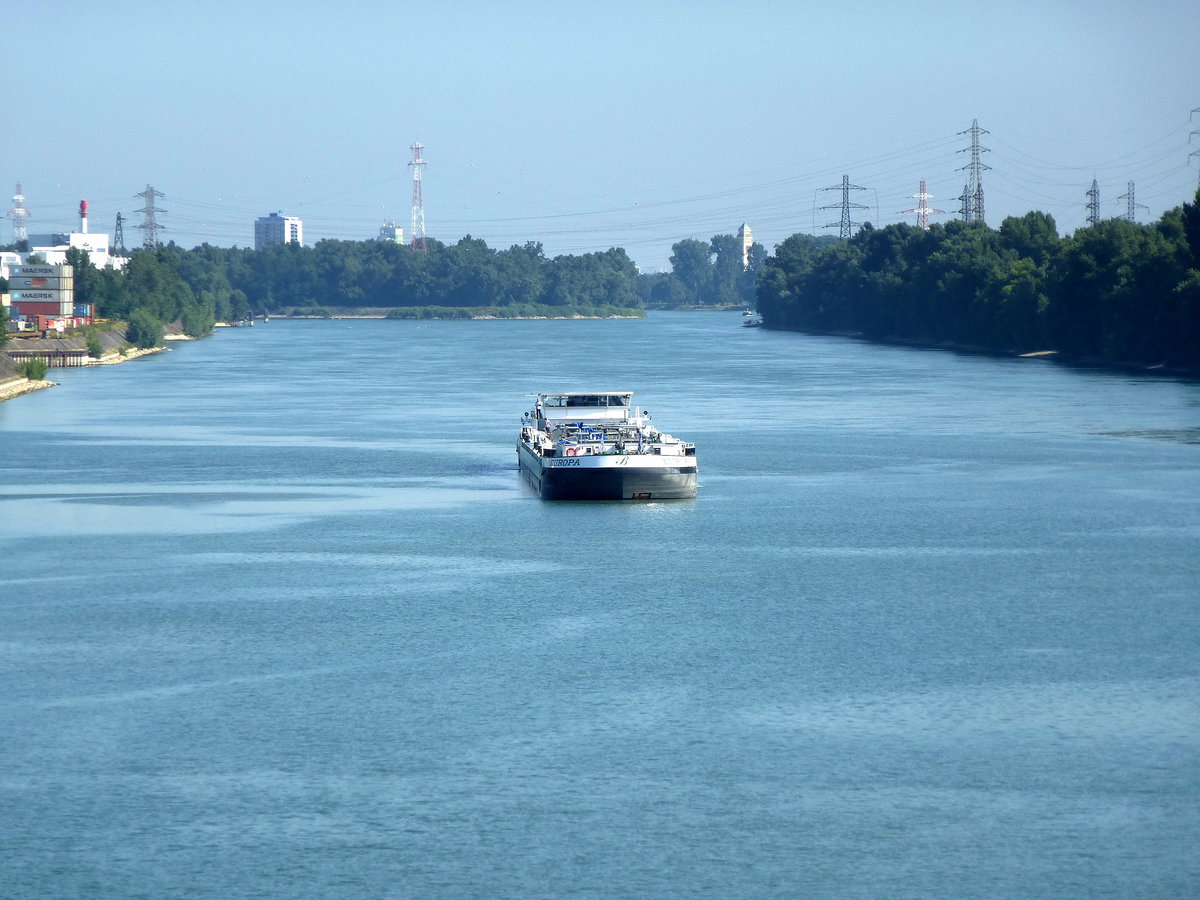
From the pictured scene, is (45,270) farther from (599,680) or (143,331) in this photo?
(599,680)

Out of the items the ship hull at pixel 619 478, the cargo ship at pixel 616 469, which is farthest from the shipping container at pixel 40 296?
the ship hull at pixel 619 478

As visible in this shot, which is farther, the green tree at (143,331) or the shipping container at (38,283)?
the green tree at (143,331)

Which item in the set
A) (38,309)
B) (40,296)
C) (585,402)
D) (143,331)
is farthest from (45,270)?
(585,402)

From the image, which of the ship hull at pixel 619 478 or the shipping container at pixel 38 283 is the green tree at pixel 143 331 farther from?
the ship hull at pixel 619 478

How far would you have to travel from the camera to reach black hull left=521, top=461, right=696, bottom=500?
52.4m

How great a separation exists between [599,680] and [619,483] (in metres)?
22.3

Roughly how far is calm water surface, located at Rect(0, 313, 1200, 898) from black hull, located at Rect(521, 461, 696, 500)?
26.8 inches

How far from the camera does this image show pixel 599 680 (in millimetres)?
30578

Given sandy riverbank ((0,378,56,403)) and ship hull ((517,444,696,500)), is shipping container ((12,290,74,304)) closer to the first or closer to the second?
sandy riverbank ((0,378,56,403))

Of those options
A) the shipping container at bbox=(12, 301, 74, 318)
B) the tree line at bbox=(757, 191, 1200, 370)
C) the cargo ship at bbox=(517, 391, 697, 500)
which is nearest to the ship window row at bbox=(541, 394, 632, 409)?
the cargo ship at bbox=(517, 391, 697, 500)

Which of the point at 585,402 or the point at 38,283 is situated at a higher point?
the point at 38,283

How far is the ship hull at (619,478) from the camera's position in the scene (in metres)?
52.4

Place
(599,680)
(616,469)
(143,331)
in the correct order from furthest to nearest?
1. (143,331)
2. (616,469)
3. (599,680)

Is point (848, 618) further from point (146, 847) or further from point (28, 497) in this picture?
point (28, 497)
